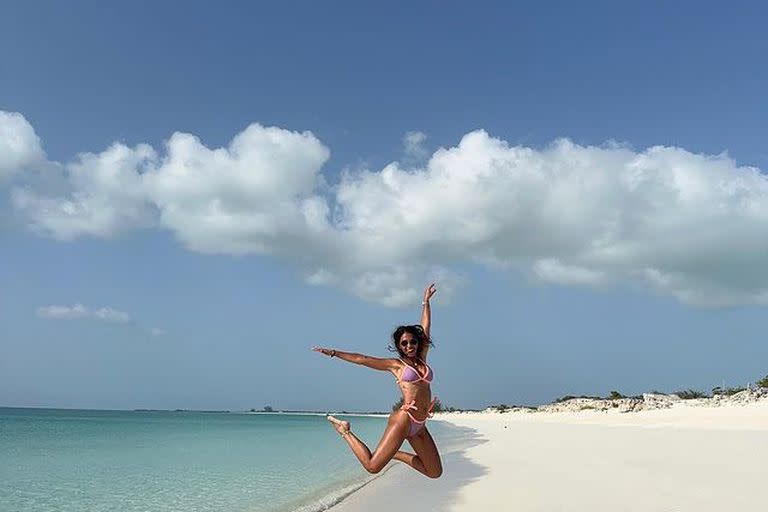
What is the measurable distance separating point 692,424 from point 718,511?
3516 cm

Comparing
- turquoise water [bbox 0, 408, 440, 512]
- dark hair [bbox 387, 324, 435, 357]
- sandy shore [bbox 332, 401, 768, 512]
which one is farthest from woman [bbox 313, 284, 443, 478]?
turquoise water [bbox 0, 408, 440, 512]

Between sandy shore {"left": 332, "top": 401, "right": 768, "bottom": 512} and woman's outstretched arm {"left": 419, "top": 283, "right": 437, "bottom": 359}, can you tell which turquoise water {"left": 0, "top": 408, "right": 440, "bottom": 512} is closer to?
sandy shore {"left": 332, "top": 401, "right": 768, "bottom": 512}

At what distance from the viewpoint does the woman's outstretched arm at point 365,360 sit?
734 centimetres

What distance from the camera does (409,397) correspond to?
752cm

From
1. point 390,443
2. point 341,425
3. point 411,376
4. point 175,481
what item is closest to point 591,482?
point 341,425

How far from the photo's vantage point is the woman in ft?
24.7

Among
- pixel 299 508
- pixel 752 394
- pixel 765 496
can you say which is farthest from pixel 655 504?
pixel 752 394

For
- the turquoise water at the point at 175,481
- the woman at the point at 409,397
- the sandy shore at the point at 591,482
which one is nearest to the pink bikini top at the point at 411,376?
the woman at the point at 409,397

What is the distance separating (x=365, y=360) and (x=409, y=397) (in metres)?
0.68

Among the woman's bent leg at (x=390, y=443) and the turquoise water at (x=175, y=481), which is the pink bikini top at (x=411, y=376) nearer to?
the woman's bent leg at (x=390, y=443)

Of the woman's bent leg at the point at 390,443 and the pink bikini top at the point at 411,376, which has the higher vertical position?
the pink bikini top at the point at 411,376

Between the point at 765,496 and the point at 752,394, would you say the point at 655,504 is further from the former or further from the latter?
the point at 752,394

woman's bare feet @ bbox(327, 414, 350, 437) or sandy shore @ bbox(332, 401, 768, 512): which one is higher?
woman's bare feet @ bbox(327, 414, 350, 437)

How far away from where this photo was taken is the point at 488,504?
11633 millimetres
